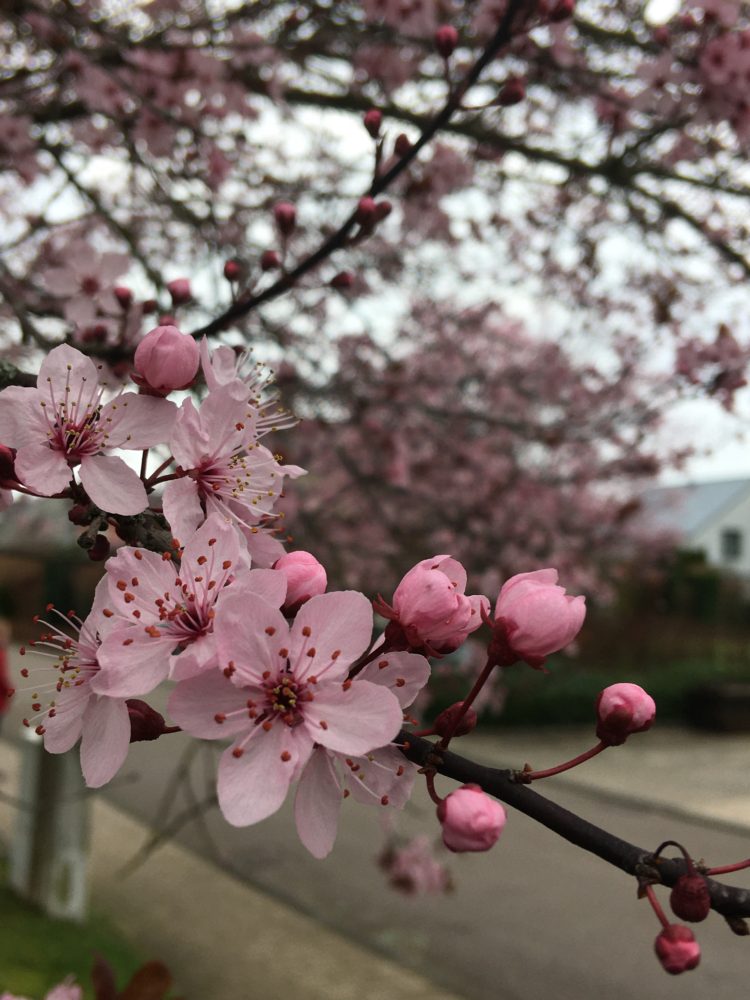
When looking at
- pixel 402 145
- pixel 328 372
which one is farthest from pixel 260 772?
pixel 328 372

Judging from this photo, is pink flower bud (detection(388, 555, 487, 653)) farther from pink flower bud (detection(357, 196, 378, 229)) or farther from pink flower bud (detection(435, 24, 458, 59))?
pink flower bud (detection(435, 24, 458, 59))

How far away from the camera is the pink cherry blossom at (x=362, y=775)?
84 centimetres

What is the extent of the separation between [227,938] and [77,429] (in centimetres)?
473

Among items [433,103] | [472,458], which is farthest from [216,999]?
[433,103]

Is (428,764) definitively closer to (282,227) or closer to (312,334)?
(282,227)

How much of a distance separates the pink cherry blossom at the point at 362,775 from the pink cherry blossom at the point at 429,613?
27 millimetres

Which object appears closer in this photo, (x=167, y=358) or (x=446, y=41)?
(x=167, y=358)

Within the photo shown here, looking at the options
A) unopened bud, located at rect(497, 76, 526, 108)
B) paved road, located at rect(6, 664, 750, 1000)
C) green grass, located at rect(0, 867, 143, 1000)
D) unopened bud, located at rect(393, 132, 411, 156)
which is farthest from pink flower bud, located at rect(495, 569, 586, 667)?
green grass, located at rect(0, 867, 143, 1000)

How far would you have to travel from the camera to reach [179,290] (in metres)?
1.76

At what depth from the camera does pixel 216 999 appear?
170 inches

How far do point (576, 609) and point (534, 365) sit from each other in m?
6.62

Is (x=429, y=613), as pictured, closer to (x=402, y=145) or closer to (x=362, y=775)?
(x=362, y=775)

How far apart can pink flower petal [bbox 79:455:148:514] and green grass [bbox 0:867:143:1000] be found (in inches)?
132

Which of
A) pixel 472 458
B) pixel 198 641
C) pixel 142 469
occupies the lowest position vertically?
pixel 198 641
